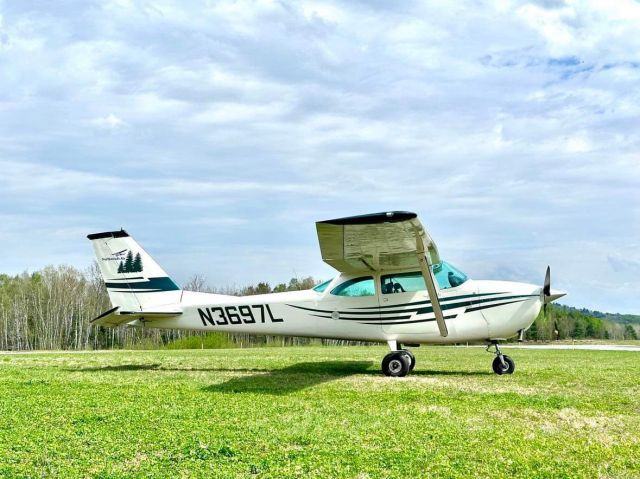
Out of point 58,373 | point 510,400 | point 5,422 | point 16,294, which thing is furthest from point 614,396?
point 16,294

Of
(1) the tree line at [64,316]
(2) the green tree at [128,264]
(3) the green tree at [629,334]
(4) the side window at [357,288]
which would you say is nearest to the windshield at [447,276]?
(4) the side window at [357,288]

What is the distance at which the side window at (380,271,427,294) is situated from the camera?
41.9ft

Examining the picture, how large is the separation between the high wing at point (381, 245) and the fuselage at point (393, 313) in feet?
1.42

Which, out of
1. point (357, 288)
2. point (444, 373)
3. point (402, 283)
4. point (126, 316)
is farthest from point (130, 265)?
point (444, 373)

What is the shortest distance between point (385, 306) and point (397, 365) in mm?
1313

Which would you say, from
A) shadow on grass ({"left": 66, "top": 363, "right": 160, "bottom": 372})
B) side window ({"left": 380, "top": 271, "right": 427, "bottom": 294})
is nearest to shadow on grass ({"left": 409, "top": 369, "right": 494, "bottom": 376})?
side window ({"left": 380, "top": 271, "right": 427, "bottom": 294})

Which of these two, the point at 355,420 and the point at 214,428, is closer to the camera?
the point at 214,428

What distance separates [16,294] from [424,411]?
6770 cm

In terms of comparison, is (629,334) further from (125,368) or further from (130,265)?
(130,265)

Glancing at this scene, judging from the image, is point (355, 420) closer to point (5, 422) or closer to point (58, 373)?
point (5, 422)

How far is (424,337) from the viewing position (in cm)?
1276

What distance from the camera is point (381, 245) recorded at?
1125cm

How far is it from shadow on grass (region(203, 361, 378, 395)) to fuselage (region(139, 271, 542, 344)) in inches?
35.3

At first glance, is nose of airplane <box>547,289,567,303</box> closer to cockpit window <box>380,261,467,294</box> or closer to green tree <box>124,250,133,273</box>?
cockpit window <box>380,261,467,294</box>
